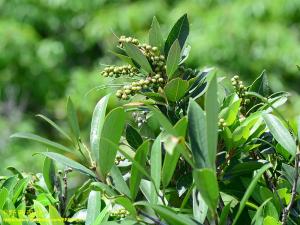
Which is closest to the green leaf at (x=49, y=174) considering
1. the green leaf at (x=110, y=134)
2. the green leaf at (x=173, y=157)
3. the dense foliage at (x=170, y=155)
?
the dense foliage at (x=170, y=155)

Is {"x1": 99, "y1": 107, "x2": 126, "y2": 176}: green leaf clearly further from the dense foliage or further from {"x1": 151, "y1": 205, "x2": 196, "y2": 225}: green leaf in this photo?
{"x1": 151, "y1": 205, "x2": 196, "y2": 225}: green leaf

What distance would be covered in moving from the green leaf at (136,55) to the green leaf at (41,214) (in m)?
0.27

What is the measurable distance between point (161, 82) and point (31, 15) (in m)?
7.04

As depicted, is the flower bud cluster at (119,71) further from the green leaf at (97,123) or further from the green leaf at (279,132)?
the green leaf at (279,132)

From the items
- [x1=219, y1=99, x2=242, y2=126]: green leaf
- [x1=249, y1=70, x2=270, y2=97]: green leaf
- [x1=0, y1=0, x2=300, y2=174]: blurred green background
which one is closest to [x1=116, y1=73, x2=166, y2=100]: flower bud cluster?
[x1=219, y1=99, x2=242, y2=126]: green leaf

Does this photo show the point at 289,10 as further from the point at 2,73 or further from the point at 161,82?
the point at 161,82

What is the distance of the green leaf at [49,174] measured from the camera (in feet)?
4.15

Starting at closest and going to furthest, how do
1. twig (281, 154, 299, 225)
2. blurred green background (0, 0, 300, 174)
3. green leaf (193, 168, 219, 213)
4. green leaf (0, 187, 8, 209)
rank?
green leaf (193, 168, 219, 213), twig (281, 154, 299, 225), green leaf (0, 187, 8, 209), blurred green background (0, 0, 300, 174)

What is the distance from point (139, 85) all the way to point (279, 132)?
21 centimetres

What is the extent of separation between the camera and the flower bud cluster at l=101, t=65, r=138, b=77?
1.07 m

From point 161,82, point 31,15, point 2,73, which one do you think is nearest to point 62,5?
point 31,15

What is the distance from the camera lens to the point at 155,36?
1093mm

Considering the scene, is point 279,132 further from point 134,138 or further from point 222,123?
point 134,138

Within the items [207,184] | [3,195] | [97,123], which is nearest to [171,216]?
[207,184]
